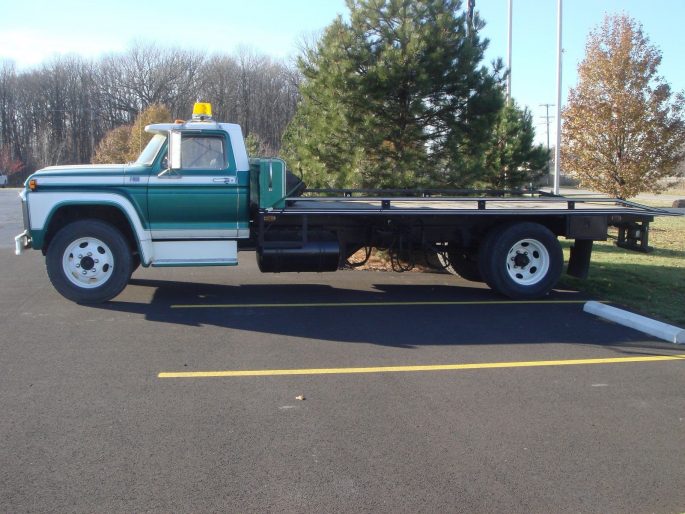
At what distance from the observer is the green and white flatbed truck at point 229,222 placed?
8930mm

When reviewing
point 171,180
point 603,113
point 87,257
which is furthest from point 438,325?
point 603,113

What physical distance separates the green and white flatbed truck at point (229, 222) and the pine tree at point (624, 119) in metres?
10.4

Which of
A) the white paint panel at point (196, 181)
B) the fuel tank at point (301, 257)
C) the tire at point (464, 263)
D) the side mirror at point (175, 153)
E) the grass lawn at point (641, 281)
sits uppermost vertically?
the side mirror at point (175, 153)

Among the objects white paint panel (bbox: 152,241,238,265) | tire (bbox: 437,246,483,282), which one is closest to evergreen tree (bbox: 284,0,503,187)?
tire (bbox: 437,246,483,282)

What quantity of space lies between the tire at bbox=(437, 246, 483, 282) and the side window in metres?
3.84

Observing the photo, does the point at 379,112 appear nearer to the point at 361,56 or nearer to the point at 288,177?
the point at 361,56

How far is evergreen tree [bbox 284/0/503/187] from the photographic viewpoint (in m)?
12.0

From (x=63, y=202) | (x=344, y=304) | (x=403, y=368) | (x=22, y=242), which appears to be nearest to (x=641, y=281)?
(x=344, y=304)

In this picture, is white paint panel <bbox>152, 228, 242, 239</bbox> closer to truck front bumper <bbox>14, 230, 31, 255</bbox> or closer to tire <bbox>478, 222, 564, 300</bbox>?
→ truck front bumper <bbox>14, 230, 31, 255</bbox>

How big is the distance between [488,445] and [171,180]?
5987mm

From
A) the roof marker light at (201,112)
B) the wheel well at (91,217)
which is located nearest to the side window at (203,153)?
the roof marker light at (201,112)

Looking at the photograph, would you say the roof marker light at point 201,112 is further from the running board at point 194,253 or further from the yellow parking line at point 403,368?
the yellow parking line at point 403,368

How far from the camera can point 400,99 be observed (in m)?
12.4

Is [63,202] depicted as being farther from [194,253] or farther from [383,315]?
[383,315]
